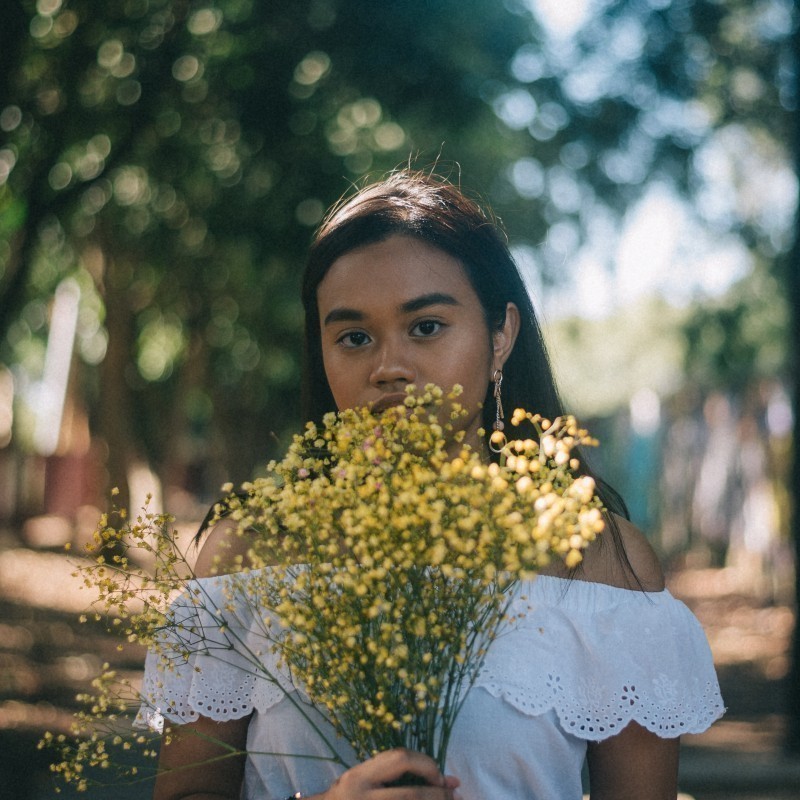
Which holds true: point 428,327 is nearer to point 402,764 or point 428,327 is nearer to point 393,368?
point 393,368

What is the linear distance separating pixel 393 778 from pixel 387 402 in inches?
30.0

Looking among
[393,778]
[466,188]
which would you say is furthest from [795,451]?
[393,778]

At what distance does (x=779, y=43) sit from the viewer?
913 cm

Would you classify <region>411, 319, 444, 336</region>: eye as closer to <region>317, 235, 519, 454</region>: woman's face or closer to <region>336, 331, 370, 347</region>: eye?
<region>317, 235, 519, 454</region>: woman's face

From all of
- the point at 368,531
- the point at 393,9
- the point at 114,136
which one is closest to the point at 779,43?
the point at 393,9

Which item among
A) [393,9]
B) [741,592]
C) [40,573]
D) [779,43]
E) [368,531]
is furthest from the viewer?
[40,573]

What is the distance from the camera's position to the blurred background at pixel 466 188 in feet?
23.2

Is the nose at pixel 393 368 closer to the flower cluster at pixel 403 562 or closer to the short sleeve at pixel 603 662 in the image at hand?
the flower cluster at pixel 403 562

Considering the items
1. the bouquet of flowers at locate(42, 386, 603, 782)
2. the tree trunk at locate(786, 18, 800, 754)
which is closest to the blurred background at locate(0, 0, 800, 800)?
the tree trunk at locate(786, 18, 800, 754)

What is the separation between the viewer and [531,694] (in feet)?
6.70

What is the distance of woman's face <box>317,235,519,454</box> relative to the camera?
2.14m

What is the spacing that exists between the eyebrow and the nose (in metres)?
0.08

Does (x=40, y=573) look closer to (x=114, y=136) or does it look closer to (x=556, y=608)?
(x=114, y=136)

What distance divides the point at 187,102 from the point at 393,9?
82.7 inches
